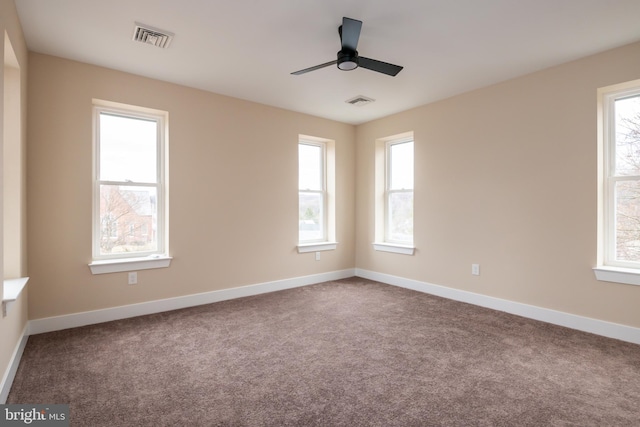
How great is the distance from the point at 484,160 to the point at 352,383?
3.06 m

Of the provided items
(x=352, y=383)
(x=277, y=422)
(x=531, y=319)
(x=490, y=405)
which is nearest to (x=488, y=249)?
(x=531, y=319)

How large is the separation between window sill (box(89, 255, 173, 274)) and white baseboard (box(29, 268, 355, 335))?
0.40m

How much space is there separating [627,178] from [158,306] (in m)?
4.90

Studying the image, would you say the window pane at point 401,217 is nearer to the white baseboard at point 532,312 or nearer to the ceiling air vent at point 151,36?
the white baseboard at point 532,312

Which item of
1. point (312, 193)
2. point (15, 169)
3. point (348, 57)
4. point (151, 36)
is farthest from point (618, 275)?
point (15, 169)

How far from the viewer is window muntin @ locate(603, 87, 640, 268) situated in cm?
309

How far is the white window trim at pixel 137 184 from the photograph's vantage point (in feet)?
11.5

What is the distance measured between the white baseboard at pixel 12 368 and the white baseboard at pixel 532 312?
426cm

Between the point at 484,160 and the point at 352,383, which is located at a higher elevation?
the point at 484,160

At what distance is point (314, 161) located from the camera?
18.1 feet

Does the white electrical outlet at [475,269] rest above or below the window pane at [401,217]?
below

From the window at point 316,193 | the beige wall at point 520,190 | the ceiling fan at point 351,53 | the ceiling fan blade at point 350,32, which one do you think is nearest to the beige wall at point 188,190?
the window at point 316,193

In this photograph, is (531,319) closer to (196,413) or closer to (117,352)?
(196,413)

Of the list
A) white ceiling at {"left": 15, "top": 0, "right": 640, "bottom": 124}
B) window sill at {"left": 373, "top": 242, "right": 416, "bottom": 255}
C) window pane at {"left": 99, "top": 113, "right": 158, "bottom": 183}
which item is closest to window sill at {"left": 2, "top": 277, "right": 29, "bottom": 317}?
window pane at {"left": 99, "top": 113, "right": 158, "bottom": 183}
